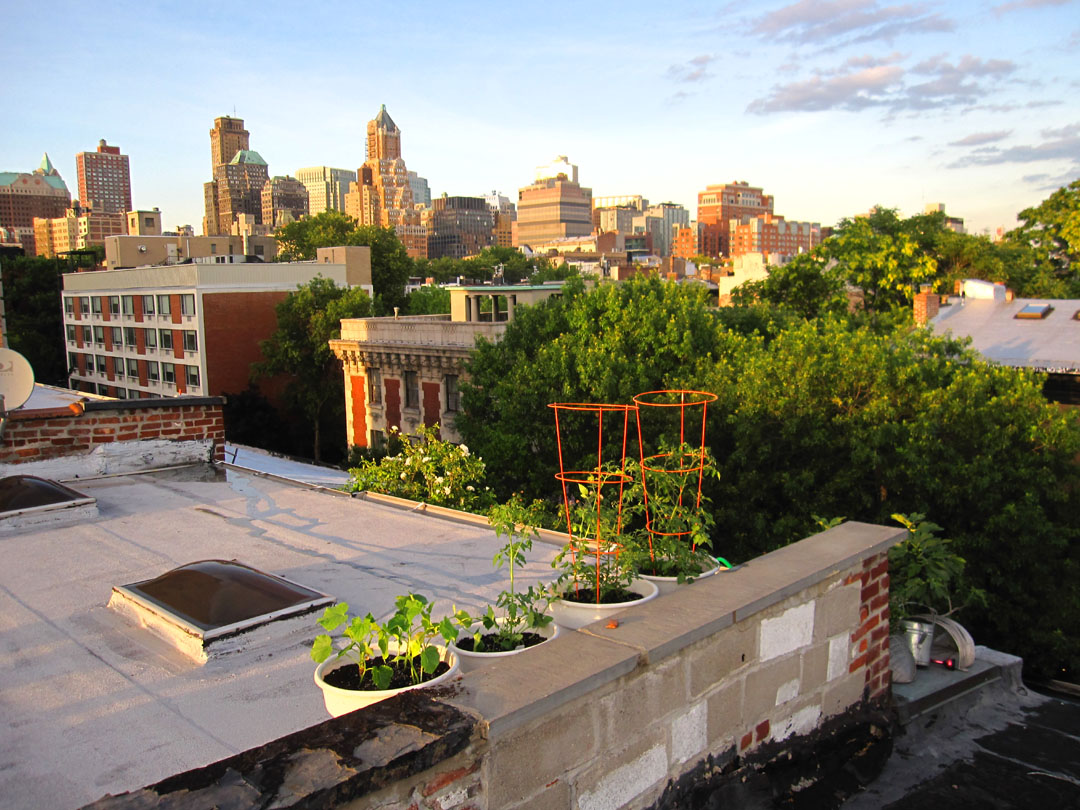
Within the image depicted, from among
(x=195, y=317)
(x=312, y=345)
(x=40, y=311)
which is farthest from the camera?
(x=40, y=311)

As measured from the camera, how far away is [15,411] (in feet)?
33.4

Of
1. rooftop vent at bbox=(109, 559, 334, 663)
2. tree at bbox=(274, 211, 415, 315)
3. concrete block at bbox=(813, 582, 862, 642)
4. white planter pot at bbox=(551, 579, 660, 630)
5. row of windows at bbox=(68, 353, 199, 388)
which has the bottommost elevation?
row of windows at bbox=(68, 353, 199, 388)

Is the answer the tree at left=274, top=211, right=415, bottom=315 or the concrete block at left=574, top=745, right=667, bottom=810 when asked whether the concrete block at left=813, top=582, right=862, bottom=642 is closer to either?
the concrete block at left=574, top=745, right=667, bottom=810

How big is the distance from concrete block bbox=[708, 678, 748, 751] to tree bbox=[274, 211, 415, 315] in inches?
2750

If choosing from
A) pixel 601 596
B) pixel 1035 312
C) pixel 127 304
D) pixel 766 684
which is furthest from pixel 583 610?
pixel 127 304

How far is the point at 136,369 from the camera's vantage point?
59.2 metres

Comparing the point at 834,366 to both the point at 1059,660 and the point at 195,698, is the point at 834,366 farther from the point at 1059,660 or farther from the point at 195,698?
the point at 195,698

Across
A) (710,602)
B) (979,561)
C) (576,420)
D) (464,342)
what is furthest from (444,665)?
(464,342)

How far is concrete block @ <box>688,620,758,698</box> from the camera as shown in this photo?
151 inches

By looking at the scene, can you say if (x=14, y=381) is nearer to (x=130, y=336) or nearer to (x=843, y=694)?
(x=843, y=694)

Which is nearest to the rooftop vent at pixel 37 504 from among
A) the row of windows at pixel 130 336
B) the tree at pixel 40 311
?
the row of windows at pixel 130 336

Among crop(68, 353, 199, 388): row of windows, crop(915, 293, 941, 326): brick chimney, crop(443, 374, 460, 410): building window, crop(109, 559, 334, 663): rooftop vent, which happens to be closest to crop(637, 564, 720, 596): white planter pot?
crop(109, 559, 334, 663): rooftop vent

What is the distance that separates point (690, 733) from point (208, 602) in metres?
3.40

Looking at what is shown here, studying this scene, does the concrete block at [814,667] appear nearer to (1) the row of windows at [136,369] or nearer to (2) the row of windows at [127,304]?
(1) the row of windows at [136,369]
